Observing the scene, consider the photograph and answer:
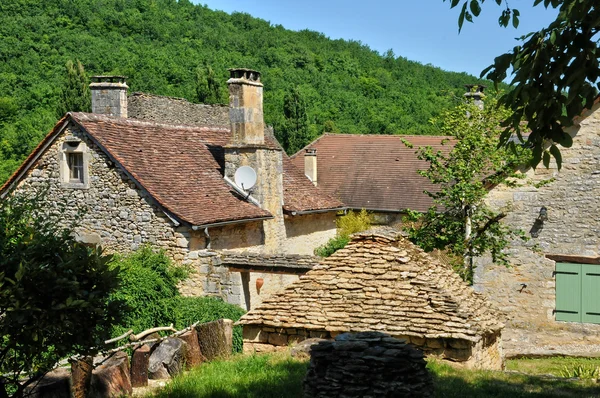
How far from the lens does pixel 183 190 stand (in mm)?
17844

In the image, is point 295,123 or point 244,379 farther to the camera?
point 295,123

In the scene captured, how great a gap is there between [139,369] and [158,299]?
5166 millimetres

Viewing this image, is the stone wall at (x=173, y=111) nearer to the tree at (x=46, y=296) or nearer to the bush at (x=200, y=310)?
the bush at (x=200, y=310)

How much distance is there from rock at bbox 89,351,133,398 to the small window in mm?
9274

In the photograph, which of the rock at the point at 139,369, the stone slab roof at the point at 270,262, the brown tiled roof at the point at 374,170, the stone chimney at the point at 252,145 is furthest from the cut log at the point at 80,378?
the brown tiled roof at the point at 374,170

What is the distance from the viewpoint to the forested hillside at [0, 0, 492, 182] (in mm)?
37125

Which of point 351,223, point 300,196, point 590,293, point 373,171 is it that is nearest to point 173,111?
point 300,196

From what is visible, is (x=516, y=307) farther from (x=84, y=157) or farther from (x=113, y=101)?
(x=113, y=101)

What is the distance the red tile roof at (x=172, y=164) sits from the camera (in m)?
17.2

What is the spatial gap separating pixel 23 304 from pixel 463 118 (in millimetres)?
13478

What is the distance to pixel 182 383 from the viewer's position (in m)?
9.42

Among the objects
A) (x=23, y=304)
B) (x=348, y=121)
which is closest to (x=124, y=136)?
(x=23, y=304)

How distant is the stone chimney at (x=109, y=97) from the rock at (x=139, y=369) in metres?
13.6

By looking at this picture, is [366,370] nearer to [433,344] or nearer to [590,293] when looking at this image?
[433,344]
